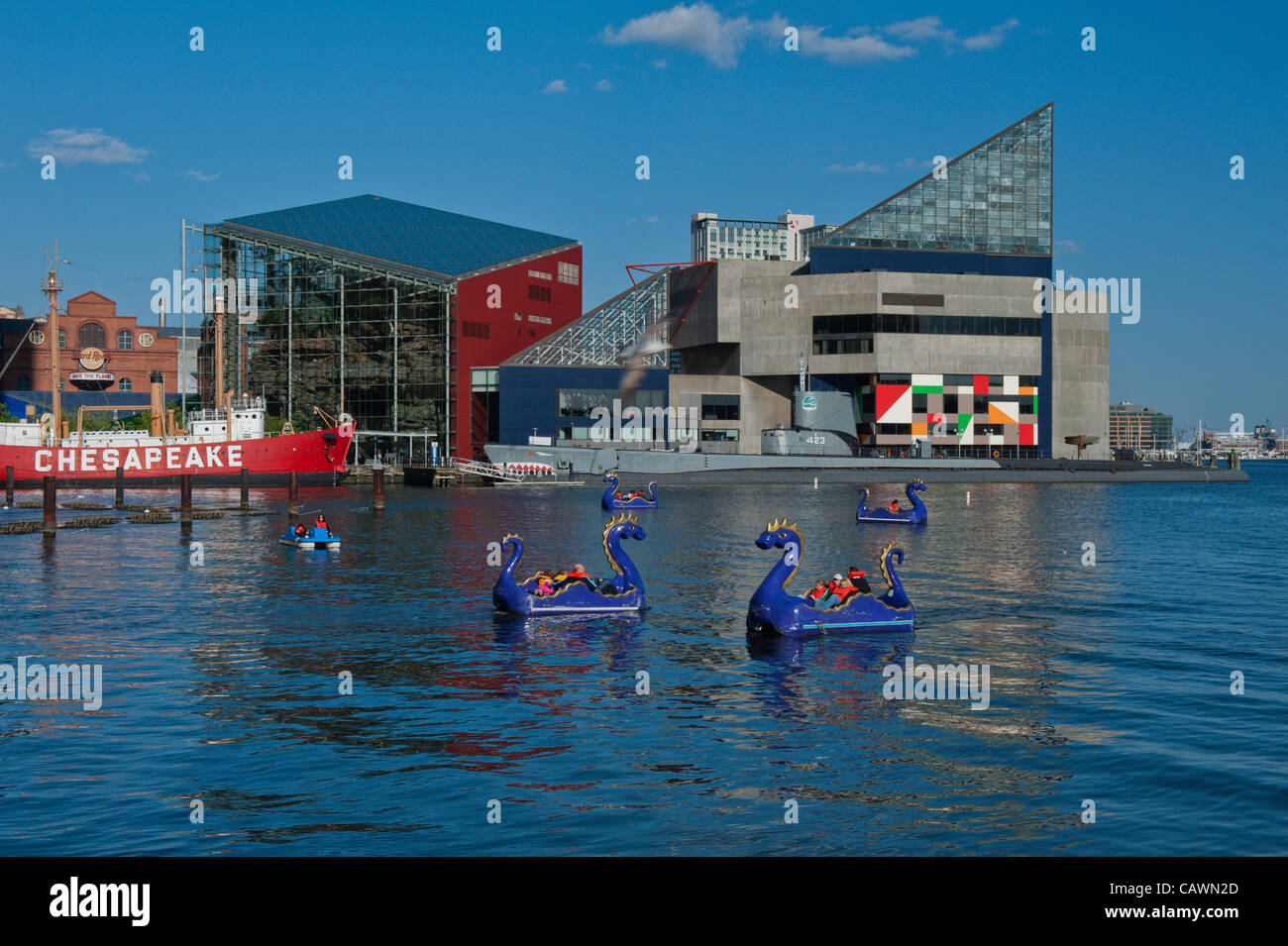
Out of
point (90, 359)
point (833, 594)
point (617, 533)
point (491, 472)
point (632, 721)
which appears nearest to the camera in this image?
point (632, 721)


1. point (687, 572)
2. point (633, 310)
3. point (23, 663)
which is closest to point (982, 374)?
point (633, 310)

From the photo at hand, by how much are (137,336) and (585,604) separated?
143037 mm

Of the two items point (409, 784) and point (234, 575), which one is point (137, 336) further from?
point (409, 784)

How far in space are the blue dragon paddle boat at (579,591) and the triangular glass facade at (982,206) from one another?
361 ft

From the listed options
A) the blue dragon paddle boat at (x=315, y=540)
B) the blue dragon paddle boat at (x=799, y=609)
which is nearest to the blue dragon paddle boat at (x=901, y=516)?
the blue dragon paddle boat at (x=315, y=540)

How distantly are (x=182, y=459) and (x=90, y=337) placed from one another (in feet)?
215

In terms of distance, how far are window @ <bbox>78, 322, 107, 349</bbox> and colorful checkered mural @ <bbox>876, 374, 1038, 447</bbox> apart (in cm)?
10508

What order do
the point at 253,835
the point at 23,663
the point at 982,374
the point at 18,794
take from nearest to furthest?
1. the point at 253,835
2. the point at 18,794
3. the point at 23,663
4. the point at 982,374

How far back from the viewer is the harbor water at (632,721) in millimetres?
14617

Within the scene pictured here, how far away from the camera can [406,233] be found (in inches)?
5453

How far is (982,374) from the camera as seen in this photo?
132625 mm

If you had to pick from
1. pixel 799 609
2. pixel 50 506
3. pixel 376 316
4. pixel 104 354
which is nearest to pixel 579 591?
pixel 799 609

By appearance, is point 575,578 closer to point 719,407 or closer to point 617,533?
point 617,533

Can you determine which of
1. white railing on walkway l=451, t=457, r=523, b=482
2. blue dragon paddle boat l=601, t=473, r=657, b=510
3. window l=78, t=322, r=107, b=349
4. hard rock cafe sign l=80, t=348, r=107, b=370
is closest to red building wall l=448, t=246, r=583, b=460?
white railing on walkway l=451, t=457, r=523, b=482
